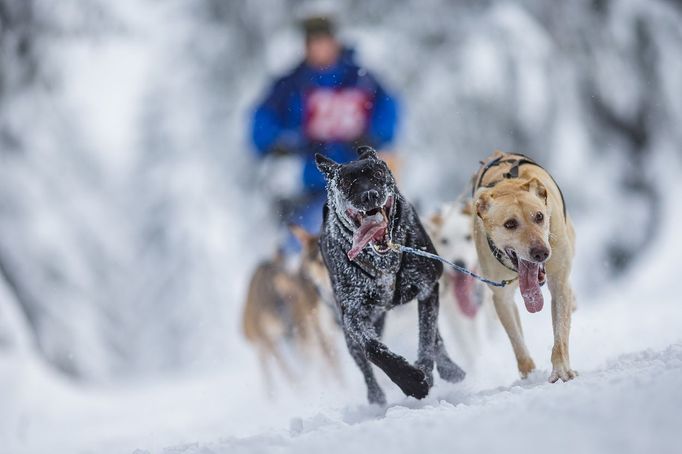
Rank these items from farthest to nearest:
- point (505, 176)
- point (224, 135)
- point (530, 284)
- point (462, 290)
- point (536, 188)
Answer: point (224, 135) → point (462, 290) → point (505, 176) → point (536, 188) → point (530, 284)

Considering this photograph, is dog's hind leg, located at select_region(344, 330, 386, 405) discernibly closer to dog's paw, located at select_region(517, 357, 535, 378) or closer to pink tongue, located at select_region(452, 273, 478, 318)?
dog's paw, located at select_region(517, 357, 535, 378)

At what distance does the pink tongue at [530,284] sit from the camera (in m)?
3.73

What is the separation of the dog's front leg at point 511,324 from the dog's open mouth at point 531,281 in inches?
12.6

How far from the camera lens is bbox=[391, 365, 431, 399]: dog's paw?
3707 mm

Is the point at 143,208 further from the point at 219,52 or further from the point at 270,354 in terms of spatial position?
the point at 270,354

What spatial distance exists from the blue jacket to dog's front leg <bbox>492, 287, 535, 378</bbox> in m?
2.81

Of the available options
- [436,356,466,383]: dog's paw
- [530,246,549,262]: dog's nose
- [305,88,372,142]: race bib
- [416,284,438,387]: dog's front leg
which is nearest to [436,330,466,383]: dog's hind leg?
[436,356,466,383]: dog's paw

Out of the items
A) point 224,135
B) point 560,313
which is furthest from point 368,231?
point 224,135

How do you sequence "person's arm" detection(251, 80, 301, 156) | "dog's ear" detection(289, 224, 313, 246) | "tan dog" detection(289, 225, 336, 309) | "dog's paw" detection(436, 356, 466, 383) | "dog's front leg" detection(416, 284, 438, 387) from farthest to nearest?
"person's arm" detection(251, 80, 301, 156) < "dog's ear" detection(289, 224, 313, 246) < "tan dog" detection(289, 225, 336, 309) < "dog's paw" detection(436, 356, 466, 383) < "dog's front leg" detection(416, 284, 438, 387)

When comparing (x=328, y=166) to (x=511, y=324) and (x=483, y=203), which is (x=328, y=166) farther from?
(x=511, y=324)

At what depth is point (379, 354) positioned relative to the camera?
3.83 meters

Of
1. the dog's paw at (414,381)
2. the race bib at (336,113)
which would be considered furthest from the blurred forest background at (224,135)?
the dog's paw at (414,381)

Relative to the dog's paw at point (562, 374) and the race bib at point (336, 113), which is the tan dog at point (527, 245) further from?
the race bib at point (336, 113)

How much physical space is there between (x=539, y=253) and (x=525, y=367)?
65cm
